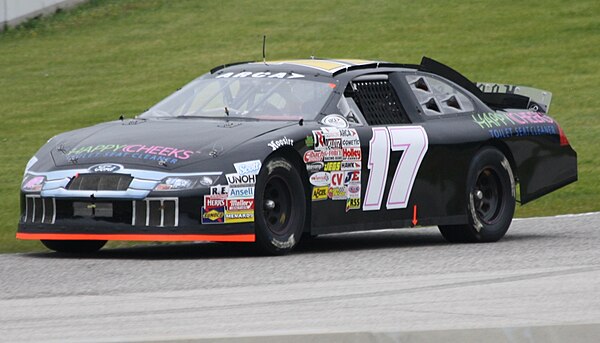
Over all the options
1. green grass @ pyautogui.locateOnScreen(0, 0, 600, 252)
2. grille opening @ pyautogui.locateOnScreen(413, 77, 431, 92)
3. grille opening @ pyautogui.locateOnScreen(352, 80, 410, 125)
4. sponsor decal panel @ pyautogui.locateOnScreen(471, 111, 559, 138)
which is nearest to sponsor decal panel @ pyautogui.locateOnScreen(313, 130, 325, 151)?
grille opening @ pyautogui.locateOnScreen(352, 80, 410, 125)

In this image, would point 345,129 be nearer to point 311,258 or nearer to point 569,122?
point 311,258

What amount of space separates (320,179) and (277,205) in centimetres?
41

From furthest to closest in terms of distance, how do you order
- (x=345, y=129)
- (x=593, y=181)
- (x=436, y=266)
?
(x=593, y=181), (x=345, y=129), (x=436, y=266)

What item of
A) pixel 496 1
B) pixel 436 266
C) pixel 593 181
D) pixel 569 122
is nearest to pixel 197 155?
pixel 436 266

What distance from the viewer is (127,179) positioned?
986cm

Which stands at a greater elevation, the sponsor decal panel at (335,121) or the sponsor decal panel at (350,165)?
the sponsor decal panel at (335,121)

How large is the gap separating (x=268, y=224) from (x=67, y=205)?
1336 mm

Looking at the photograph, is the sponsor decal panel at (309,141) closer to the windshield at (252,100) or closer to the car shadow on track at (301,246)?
the windshield at (252,100)

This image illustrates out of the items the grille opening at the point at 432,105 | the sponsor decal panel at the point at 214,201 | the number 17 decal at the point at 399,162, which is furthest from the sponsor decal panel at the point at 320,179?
the grille opening at the point at 432,105

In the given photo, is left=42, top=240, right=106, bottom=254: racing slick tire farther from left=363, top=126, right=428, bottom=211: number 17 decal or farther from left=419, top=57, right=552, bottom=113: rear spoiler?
left=419, top=57, right=552, bottom=113: rear spoiler

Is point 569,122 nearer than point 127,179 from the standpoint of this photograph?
No

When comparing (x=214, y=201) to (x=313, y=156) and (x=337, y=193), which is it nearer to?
(x=313, y=156)

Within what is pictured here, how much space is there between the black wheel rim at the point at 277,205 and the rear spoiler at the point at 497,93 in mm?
2407

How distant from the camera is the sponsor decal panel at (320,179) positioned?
10.5m
